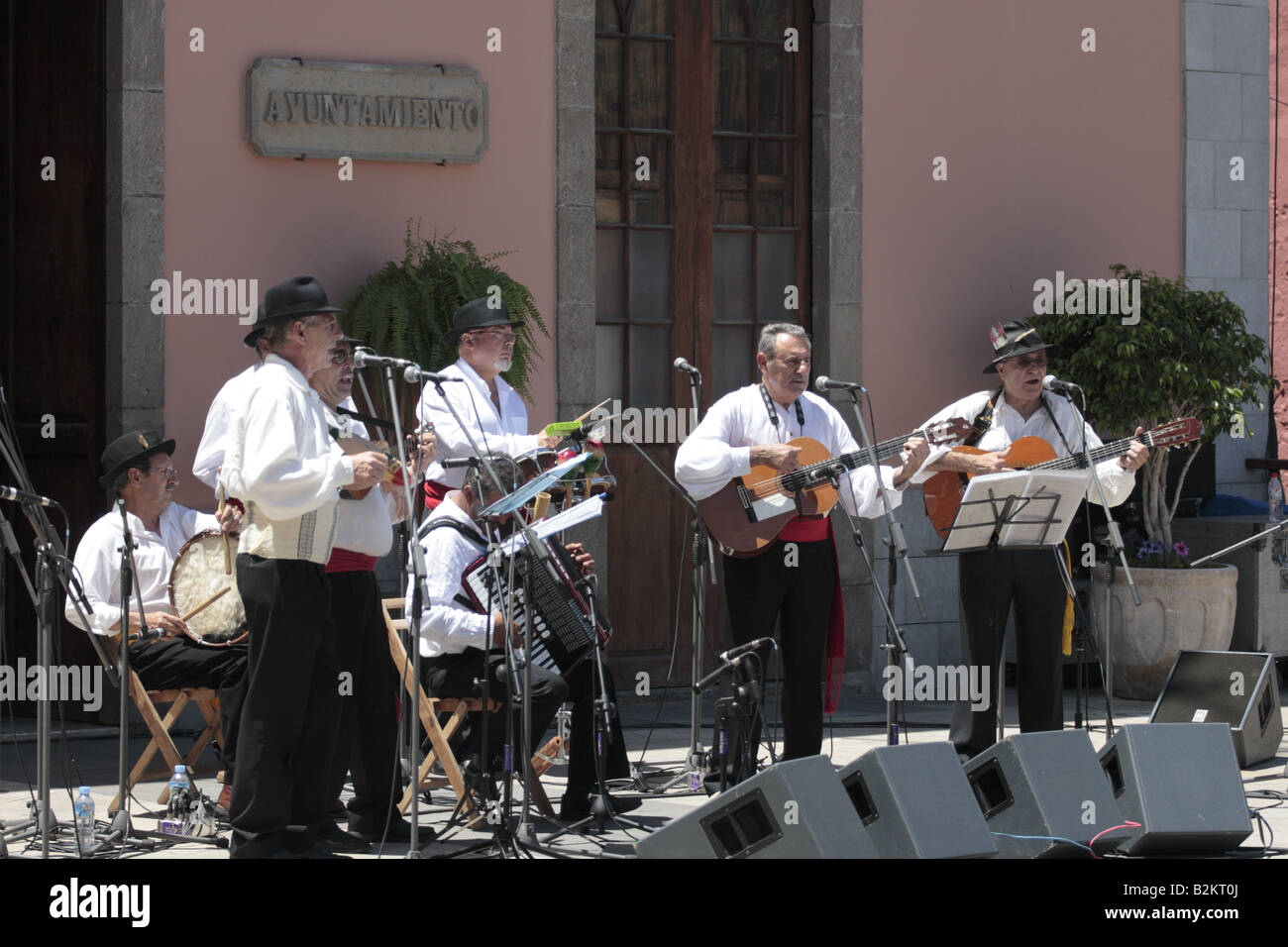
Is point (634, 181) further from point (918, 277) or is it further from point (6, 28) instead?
point (6, 28)

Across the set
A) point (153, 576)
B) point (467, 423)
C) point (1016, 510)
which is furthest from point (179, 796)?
point (1016, 510)

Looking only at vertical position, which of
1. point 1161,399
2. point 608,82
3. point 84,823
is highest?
point 608,82

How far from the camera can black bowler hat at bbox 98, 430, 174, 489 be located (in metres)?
7.54

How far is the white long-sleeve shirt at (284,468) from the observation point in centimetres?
569

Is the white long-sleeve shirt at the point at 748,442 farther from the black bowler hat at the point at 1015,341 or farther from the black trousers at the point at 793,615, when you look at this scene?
the black bowler hat at the point at 1015,341

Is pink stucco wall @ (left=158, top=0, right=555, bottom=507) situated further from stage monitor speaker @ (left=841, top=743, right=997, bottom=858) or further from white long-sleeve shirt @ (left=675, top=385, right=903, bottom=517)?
stage monitor speaker @ (left=841, top=743, right=997, bottom=858)

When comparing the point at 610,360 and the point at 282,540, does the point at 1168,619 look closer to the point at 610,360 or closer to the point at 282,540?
the point at 610,360

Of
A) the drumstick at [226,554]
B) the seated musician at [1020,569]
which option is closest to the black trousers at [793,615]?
the seated musician at [1020,569]

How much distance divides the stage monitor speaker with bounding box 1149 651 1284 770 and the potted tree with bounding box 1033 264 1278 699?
6.49 ft

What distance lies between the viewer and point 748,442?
24.5 ft

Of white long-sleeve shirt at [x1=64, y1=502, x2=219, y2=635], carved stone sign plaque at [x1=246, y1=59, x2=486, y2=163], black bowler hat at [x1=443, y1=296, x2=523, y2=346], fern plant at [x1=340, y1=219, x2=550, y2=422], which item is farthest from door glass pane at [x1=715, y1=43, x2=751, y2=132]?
white long-sleeve shirt at [x1=64, y1=502, x2=219, y2=635]

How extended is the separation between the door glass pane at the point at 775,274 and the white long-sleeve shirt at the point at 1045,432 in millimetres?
2849

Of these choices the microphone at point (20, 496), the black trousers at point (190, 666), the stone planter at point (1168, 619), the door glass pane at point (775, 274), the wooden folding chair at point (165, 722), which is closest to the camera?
the microphone at point (20, 496)

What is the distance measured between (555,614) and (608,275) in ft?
12.4
